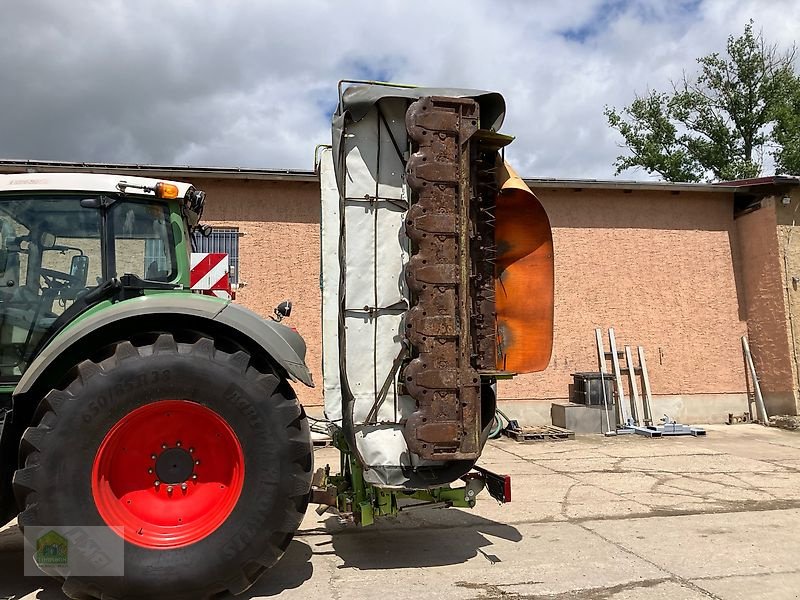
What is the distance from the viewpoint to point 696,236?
Result: 12.0 meters

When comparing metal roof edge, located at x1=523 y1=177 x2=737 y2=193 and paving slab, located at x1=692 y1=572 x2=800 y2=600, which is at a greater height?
metal roof edge, located at x1=523 y1=177 x2=737 y2=193

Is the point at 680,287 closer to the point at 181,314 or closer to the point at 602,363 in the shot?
the point at 602,363

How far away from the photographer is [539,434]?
994 centimetres

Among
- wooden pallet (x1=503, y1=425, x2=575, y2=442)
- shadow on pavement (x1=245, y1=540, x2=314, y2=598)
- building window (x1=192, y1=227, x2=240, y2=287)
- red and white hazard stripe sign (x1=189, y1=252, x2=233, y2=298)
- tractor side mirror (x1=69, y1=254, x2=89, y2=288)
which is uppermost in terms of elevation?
building window (x1=192, y1=227, x2=240, y2=287)

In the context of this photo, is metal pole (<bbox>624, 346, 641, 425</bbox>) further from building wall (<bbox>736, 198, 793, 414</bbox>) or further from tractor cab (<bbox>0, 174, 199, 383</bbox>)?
tractor cab (<bbox>0, 174, 199, 383</bbox>)

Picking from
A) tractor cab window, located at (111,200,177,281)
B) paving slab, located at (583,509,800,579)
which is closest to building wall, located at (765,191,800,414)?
paving slab, located at (583,509,800,579)

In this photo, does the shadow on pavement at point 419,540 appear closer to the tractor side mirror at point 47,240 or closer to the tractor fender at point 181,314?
the tractor fender at point 181,314

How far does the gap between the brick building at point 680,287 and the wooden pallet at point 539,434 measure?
722mm

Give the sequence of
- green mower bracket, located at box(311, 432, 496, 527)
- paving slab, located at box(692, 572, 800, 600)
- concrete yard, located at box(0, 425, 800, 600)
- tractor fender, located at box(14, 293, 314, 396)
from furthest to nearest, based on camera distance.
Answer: green mower bracket, located at box(311, 432, 496, 527) < concrete yard, located at box(0, 425, 800, 600) < paving slab, located at box(692, 572, 800, 600) < tractor fender, located at box(14, 293, 314, 396)

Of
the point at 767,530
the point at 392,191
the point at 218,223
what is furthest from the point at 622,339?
the point at 392,191

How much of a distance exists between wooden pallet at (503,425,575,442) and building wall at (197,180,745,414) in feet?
2.84

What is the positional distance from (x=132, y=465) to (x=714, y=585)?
349cm
